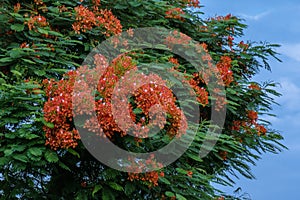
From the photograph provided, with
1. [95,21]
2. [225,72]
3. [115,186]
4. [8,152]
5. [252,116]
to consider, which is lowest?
[8,152]

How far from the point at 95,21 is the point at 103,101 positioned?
8.66 ft

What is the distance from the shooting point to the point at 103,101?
524 cm

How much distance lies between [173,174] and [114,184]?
4.01ft

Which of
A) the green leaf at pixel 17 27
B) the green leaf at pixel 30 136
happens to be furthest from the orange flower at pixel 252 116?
the green leaf at pixel 30 136

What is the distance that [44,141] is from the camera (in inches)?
216

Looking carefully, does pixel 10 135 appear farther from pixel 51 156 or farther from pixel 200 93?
pixel 200 93

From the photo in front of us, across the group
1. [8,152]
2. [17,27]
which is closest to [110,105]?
[8,152]

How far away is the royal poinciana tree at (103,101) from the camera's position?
5387 millimetres

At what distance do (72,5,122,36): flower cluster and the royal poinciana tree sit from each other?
2 centimetres

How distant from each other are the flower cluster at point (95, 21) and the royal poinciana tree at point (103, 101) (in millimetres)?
17

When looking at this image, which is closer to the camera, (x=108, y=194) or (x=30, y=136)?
(x=30, y=136)

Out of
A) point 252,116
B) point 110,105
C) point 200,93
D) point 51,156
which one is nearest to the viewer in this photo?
point 110,105

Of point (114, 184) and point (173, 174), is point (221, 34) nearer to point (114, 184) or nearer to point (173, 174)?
point (173, 174)

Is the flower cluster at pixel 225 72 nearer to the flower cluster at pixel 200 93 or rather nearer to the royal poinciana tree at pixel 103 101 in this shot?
the royal poinciana tree at pixel 103 101
